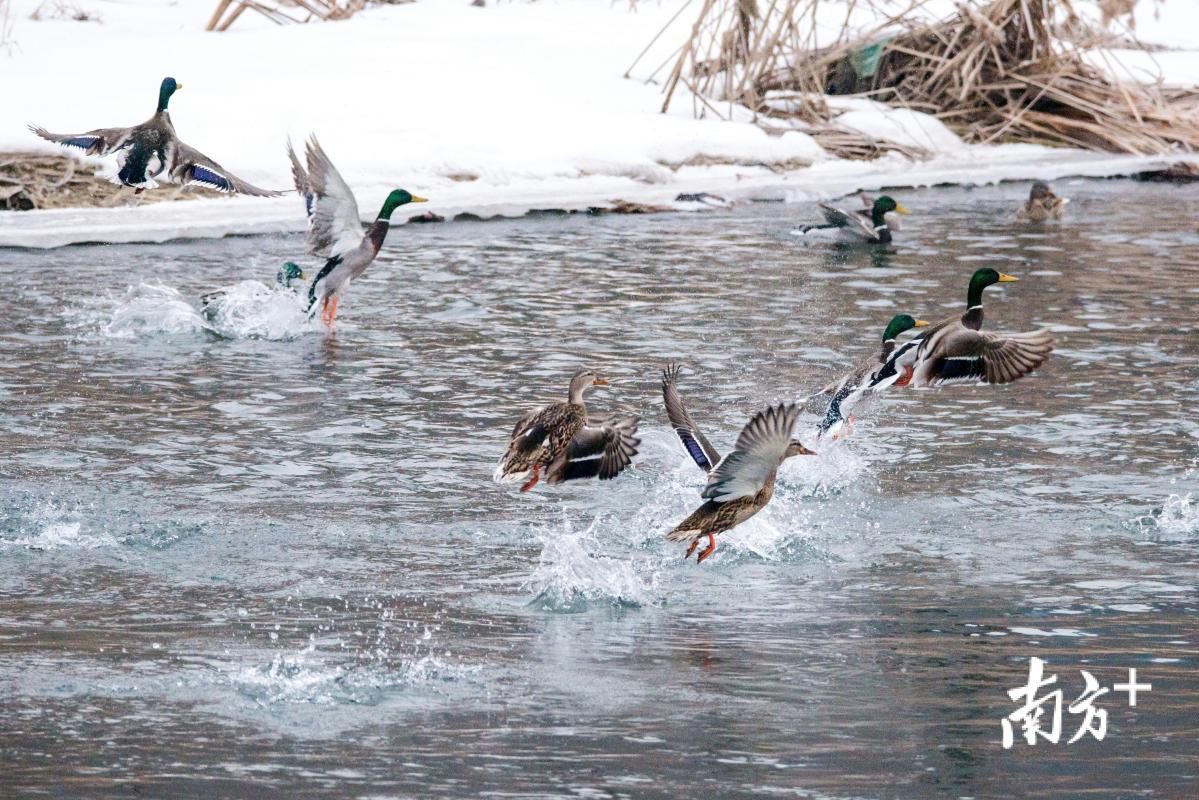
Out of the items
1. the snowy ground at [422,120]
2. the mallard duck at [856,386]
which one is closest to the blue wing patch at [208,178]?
the snowy ground at [422,120]

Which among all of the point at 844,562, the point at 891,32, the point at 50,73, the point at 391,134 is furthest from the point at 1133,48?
the point at 844,562

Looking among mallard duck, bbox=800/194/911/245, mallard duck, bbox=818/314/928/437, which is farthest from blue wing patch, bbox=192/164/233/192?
mallard duck, bbox=800/194/911/245

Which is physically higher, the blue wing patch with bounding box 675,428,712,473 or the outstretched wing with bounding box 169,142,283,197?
the outstretched wing with bounding box 169,142,283,197

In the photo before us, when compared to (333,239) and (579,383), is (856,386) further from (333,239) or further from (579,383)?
(333,239)

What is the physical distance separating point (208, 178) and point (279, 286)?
94 centimetres

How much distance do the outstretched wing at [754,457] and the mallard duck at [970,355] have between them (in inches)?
67.9

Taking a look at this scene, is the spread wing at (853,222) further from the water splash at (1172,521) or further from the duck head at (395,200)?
the water splash at (1172,521)

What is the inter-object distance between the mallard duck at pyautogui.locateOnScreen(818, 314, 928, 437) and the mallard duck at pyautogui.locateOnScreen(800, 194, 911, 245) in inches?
279

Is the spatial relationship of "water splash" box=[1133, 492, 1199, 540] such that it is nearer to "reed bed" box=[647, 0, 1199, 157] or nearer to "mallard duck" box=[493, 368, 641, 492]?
"mallard duck" box=[493, 368, 641, 492]

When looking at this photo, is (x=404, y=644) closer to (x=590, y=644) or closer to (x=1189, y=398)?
(x=590, y=644)

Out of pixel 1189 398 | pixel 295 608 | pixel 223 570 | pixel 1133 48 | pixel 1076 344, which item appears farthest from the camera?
pixel 1133 48

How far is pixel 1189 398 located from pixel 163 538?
5884mm

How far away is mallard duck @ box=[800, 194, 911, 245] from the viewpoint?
16.4 m

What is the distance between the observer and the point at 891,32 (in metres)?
23.7
